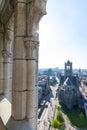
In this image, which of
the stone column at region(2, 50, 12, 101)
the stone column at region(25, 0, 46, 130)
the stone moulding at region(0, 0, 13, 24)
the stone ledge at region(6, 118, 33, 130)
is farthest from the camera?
the stone column at region(2, 50, 12, 101)

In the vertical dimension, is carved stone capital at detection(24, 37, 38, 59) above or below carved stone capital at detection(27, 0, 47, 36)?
below

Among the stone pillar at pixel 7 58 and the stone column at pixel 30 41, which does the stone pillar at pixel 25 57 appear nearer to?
the stone column at pixel 30 41

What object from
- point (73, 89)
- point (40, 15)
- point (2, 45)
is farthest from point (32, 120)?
point (73, 89)

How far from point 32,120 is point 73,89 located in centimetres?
5710

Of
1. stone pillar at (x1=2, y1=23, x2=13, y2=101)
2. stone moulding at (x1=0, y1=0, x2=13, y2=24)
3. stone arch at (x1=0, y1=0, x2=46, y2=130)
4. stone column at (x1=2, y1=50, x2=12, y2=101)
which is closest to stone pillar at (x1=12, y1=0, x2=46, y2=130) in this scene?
stone arch at (x1=0, y1=0, x2=46, y2=130)

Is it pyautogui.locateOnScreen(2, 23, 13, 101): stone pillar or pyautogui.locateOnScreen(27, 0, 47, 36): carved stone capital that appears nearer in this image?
pyautogui.locateOnScreen(27, 0, 47, 36): carved stone capital

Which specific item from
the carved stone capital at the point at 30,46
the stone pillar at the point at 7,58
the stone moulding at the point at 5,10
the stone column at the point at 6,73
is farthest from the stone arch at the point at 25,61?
the stone column at the point at 6,73

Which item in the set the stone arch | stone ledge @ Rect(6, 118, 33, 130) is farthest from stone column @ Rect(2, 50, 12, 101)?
stone ledge @ Rect(6, 118, 33, 130)

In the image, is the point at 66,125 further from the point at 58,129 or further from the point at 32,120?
the point at 32,120

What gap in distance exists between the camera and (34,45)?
2.94 m

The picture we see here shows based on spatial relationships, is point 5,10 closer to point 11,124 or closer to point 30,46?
point 30,46

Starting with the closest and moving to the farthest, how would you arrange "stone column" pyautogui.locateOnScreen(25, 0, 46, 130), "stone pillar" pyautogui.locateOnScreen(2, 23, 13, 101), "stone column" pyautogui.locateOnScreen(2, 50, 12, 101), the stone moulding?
"stone column" pyautogui.locateOnScreen(25, 0, 46, 130) → the stone moulding → "stone pillar" pyautogui.locateOnScreen(2, 23, 13, 101) → "stone column" pyautogui.locateOnScreen(2, 50, 12, 101)

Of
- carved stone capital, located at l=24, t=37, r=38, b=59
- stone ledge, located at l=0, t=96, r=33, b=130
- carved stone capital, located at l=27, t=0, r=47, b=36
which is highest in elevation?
carved stone capital, located at l=27, t=0, r=47, b=36

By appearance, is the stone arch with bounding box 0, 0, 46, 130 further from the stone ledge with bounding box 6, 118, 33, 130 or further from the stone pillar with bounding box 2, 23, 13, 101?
the stone pillar with bounding box 2, 23, 13, 101
